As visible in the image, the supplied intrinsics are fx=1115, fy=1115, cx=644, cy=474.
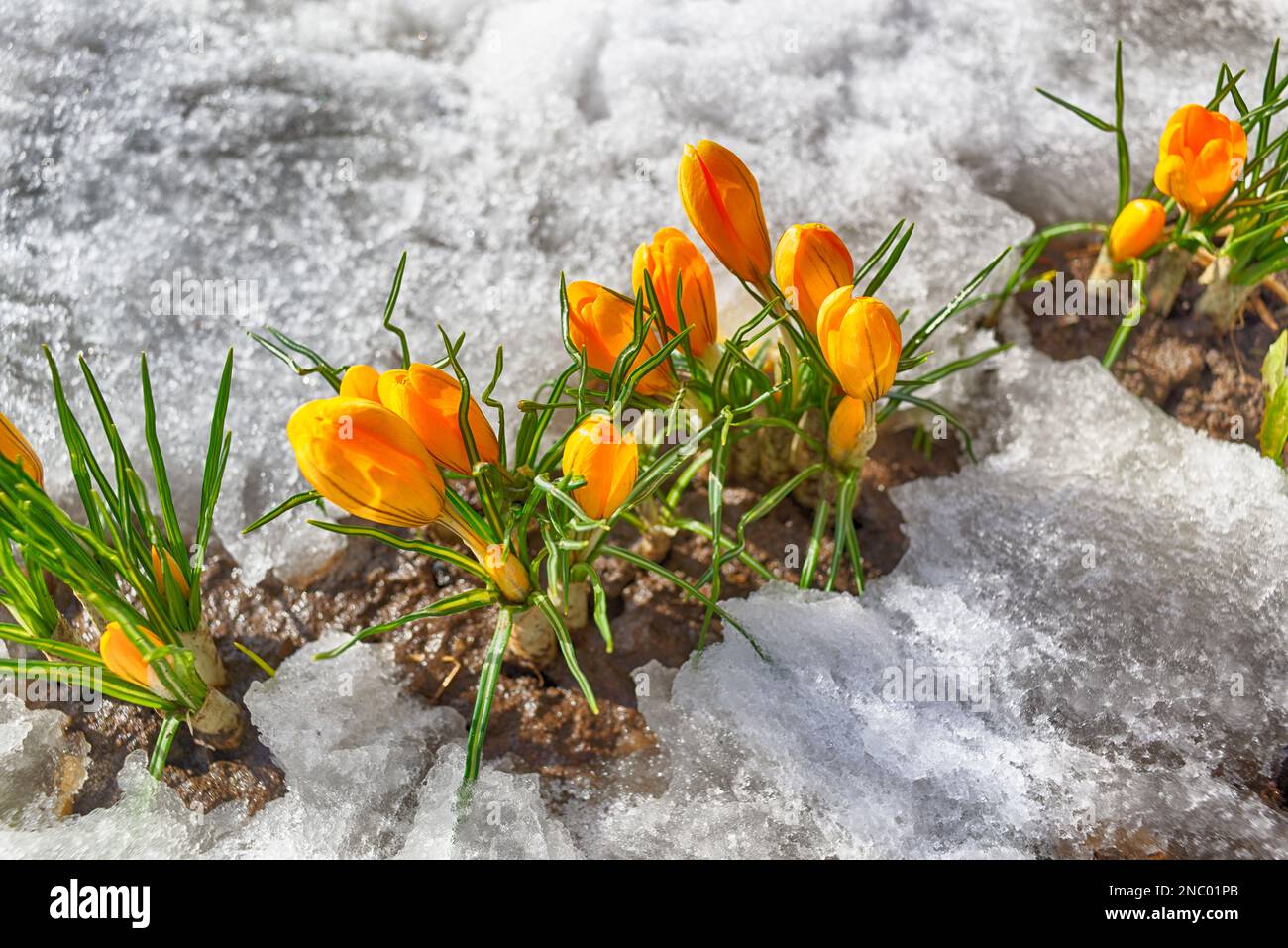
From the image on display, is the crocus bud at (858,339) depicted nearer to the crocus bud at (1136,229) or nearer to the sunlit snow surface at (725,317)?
the sunlit snow surface at (725,317)

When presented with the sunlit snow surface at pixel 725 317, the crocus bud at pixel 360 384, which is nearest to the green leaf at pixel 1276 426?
the sunlit snow surface at pixel 725 317

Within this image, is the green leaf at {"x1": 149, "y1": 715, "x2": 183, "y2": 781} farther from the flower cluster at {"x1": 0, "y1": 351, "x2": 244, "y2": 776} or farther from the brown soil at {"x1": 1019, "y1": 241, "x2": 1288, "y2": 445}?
the brown soil at {"x1": 1019, "y1": 241, "x2": 1288, "y2": 445}

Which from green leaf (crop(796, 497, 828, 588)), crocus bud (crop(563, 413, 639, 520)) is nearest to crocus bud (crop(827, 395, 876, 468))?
green leaf (crop(796, 497, 828, 588))

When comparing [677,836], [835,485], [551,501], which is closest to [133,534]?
[551,501]

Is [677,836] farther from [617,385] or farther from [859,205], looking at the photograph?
[859,205]

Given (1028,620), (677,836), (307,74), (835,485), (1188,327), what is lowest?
(677,836)

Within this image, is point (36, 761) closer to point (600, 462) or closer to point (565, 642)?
point (565, 642)
